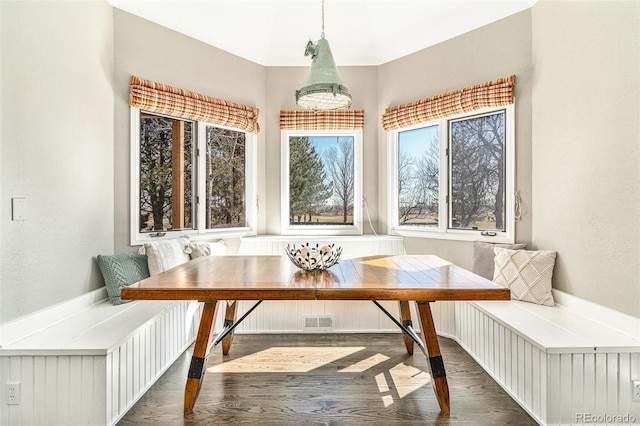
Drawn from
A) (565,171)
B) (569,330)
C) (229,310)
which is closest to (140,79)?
(229,310)

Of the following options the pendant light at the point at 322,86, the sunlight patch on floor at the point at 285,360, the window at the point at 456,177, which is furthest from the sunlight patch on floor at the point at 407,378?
the pendant light at the point at 322,86

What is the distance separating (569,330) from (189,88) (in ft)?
10.8

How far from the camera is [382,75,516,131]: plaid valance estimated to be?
8.73 ft

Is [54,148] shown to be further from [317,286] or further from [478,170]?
[478,170]

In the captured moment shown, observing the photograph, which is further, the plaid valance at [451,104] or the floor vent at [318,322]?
the floor vent at [318,322]

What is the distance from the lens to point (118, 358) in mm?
1747

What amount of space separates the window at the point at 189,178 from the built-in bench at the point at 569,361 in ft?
7.96

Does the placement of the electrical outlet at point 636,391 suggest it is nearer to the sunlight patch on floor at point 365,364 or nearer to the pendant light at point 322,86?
the sunlight patch on floor at point 365,364

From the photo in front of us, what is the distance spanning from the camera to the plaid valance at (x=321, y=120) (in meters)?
3.47

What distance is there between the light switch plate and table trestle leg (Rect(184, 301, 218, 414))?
1098mm

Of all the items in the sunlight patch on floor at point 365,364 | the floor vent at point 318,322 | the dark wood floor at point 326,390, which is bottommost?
the dark wood floor at point 326,390

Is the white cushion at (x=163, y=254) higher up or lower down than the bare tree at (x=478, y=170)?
lower down

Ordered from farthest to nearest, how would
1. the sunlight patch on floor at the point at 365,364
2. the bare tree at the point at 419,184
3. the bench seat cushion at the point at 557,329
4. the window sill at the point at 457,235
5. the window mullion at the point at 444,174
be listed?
the bare tree at the point at 419,184 < the window mullion at the point at 444,174 < the window sill at the point at 457,235 < the sunlight patch on floor at the point at 365,364 < the bench seat cushion at the point at 557,329

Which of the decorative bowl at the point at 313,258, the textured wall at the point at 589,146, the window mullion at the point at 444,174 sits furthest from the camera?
the window mullion at the point at 444,174
